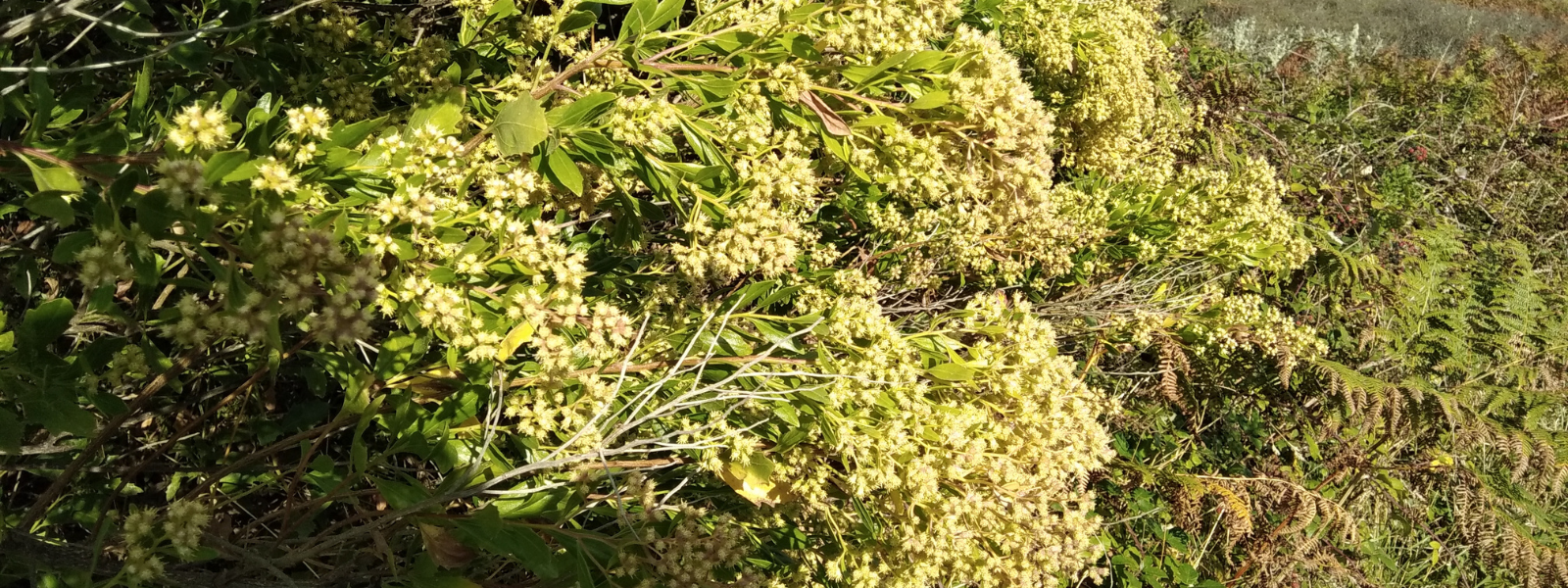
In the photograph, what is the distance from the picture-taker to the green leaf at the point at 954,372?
1.73 metres

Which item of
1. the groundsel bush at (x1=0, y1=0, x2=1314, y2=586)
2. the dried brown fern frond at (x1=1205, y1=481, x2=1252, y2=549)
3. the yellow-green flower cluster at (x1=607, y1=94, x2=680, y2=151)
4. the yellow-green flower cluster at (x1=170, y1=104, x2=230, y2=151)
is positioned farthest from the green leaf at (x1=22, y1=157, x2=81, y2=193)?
the dried brown fern frond at (x1=1205, y1=481, x2=1252, y2=549)

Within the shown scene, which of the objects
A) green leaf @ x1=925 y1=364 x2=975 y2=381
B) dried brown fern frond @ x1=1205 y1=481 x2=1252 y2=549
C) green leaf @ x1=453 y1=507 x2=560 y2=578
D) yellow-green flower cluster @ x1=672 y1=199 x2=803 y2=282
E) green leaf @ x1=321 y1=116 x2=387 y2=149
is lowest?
dried brown fern frond @ x1=1205 y1=481 x2=1252 y2=549

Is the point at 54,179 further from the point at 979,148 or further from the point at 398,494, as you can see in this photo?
the point at 979,148

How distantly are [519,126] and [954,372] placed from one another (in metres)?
0.91

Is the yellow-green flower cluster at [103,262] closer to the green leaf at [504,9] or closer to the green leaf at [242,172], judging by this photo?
the green leaf at [242,172]

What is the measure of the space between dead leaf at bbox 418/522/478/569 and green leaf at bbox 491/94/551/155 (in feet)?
1.89

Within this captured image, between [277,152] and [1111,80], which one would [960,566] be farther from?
[1111,80]

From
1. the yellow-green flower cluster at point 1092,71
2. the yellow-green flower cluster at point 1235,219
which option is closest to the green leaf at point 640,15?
the yellow-green flower cluster at point 1092,71

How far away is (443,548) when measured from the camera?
4.43 ft

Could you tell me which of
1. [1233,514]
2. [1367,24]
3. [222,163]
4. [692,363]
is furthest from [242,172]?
[1367,24]

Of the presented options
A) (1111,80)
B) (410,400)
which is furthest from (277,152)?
(1111,80)

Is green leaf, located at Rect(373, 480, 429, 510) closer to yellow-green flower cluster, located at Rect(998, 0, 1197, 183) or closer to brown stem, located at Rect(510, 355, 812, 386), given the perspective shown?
brown stem, located at Rect(510, 355, 812, 386)

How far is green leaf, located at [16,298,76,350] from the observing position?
46.3 inches

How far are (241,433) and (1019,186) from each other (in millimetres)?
Result: 1764
